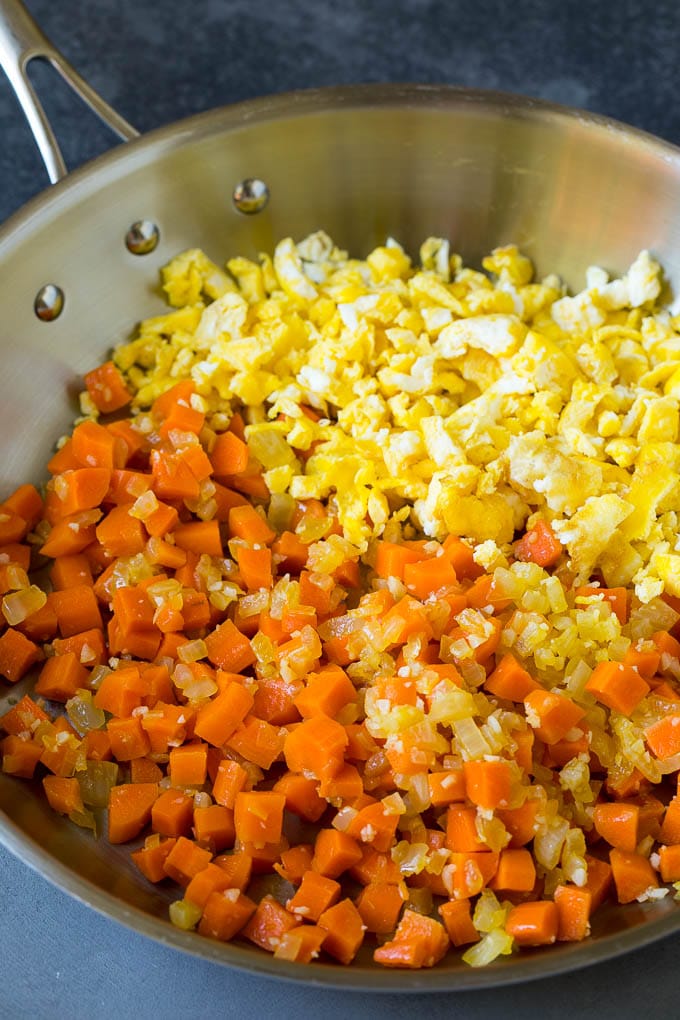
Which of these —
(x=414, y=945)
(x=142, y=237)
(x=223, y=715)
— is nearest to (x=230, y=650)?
(x=223, y=715)

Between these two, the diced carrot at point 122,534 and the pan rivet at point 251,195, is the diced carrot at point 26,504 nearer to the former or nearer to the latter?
the diced carrot at point 122,534

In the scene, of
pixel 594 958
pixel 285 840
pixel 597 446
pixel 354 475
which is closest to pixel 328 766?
pixel 285 840

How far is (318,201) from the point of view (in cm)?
238

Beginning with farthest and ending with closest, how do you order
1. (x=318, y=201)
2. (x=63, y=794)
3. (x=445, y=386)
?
(x=318, y=201) < (x=445, y=386) < (x=63, y=794)

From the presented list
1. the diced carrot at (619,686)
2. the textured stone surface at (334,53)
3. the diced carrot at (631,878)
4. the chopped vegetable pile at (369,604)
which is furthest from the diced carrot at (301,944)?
the textured stone surface at (334,53)

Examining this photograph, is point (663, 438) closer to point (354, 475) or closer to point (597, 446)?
point (597, 446)

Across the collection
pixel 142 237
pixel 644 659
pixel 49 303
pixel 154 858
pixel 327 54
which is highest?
pixel 327 54

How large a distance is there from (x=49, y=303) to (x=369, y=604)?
36.3 inches

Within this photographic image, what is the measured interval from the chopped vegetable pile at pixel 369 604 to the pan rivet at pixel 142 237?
0.07 meters

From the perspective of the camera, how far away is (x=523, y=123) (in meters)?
2.25

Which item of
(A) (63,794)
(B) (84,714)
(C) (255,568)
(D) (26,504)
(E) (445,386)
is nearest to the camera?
(A) (63,794)

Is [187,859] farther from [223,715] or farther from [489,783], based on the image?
[489,783]

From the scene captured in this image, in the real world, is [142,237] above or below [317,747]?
above

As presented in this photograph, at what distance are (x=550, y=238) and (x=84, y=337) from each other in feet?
3.36
